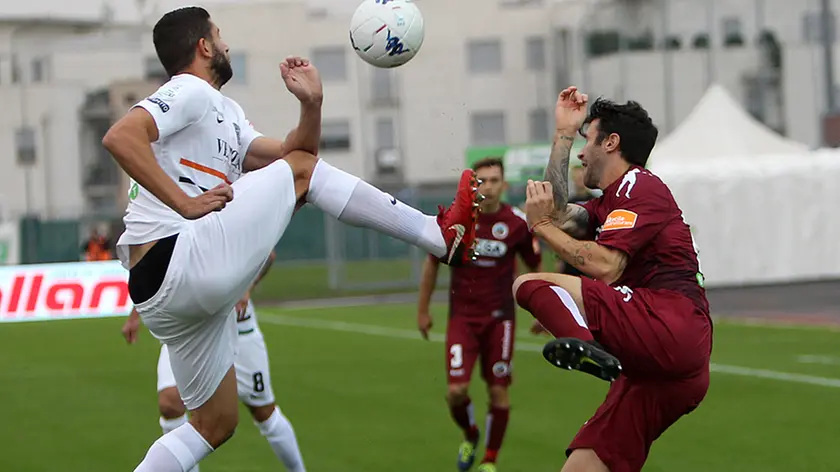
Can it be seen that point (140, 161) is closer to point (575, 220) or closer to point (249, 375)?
point (575, 220)

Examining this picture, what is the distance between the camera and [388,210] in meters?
5.92

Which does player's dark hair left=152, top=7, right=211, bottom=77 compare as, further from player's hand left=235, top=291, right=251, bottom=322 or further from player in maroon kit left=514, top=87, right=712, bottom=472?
player's hand left=235, top=291, right=251, bottom=322

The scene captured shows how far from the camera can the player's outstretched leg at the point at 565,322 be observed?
17.1ft

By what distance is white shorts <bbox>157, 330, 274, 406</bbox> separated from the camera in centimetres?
774

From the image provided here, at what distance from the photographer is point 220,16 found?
163 feet

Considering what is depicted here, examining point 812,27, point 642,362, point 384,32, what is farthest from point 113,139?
point 812,27

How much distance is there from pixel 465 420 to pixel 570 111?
3.81 metres

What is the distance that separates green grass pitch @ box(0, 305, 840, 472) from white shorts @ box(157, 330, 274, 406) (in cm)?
171

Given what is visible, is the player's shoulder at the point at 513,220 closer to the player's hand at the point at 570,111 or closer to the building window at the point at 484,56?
the player's hand at the point at 570,111

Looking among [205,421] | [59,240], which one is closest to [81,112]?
[59,240]

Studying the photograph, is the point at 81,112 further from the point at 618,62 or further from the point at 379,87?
the point at 618,62

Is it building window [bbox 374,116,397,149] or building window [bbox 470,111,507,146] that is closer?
building window [bbox 470,111,507,146]

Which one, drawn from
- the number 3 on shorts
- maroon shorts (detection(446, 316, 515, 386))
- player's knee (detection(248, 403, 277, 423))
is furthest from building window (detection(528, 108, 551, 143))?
player's knee (detection(248, 403, 277, 423))

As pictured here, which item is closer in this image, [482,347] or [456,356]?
[456,356]
